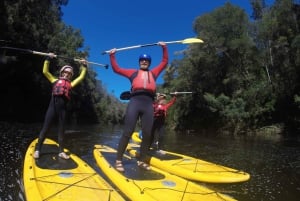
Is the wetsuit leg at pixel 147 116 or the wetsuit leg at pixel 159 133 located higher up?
the wetsuit leg at pixel 147 116

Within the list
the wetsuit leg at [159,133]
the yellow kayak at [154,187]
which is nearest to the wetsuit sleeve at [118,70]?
the yellow kayak at [154,187]

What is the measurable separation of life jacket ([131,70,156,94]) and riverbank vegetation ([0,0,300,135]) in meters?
24.2

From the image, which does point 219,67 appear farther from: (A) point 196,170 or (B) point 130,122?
(B) point 130,122

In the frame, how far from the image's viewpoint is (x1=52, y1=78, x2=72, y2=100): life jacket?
6.78m

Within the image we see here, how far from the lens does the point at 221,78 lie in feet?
118

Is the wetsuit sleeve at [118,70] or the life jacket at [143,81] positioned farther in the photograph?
the wetsuit sleeve at [118,70]

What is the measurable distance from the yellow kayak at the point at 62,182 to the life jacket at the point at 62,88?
1.26 meters

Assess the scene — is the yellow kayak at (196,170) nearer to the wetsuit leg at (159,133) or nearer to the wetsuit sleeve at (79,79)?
the wetsuit leg at (159,133)

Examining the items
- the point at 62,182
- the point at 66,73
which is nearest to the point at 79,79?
the point at 66,73

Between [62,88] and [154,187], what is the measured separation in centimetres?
290

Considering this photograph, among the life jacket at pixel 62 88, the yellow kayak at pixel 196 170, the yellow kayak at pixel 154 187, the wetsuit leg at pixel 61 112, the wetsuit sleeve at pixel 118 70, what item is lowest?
the yellow kayak at pixel 196 170

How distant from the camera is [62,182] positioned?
5.02 m

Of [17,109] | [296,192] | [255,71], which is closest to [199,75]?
[255,71]

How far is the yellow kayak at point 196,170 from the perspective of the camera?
6684 millimetres
